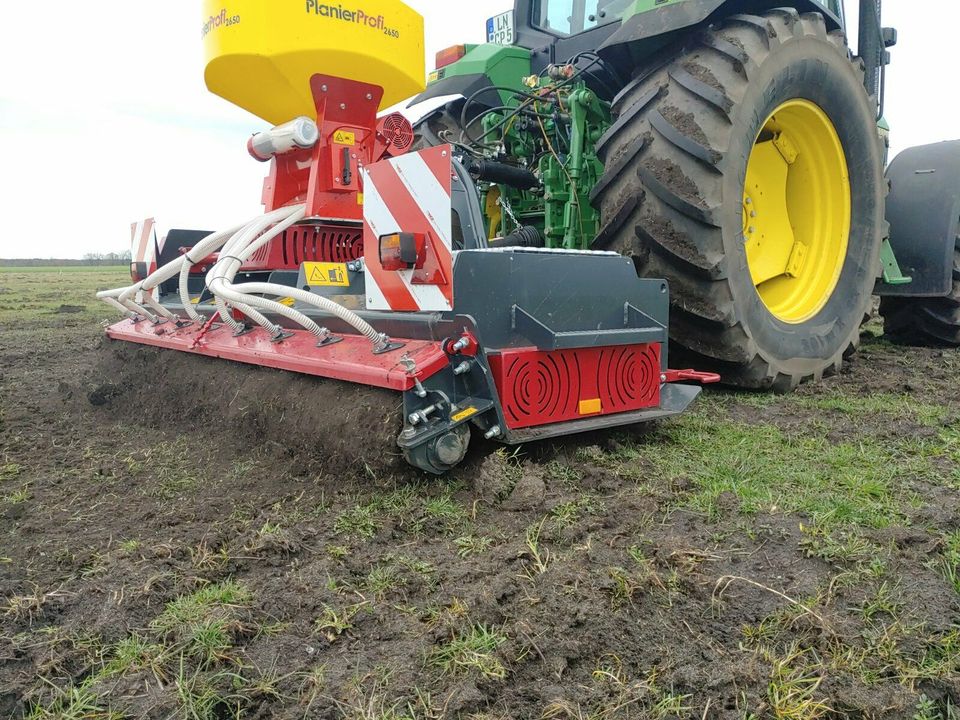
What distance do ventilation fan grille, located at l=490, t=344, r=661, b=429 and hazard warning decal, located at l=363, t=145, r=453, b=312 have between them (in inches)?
12.4

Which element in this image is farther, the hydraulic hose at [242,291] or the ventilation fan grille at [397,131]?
the ventilation fan grille at [397,131]

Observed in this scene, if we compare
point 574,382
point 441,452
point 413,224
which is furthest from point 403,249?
point 574,382

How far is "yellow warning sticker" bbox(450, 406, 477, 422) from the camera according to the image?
2.22 m

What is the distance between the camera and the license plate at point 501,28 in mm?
5133

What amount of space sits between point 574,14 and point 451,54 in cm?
92

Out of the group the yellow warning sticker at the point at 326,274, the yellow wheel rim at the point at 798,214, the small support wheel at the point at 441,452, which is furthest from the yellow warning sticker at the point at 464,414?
the yellow wheel rim at the point at 798,214

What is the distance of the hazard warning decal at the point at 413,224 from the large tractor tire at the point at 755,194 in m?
1.08

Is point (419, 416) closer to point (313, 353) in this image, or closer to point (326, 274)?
point (313, 353)

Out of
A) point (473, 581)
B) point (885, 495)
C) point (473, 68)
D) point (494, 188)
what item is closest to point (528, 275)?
point (473, 581)

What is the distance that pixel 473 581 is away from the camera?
1651 millimetres

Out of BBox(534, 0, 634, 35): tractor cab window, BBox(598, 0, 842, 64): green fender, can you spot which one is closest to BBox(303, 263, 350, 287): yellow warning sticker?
BBox(598, 0, 842, 64): green fender

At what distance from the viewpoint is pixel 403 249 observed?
2.25 metres

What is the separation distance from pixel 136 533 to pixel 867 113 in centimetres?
404

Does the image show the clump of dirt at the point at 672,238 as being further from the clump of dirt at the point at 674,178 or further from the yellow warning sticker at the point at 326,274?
the yellow warning sticker at the point at 326,274
